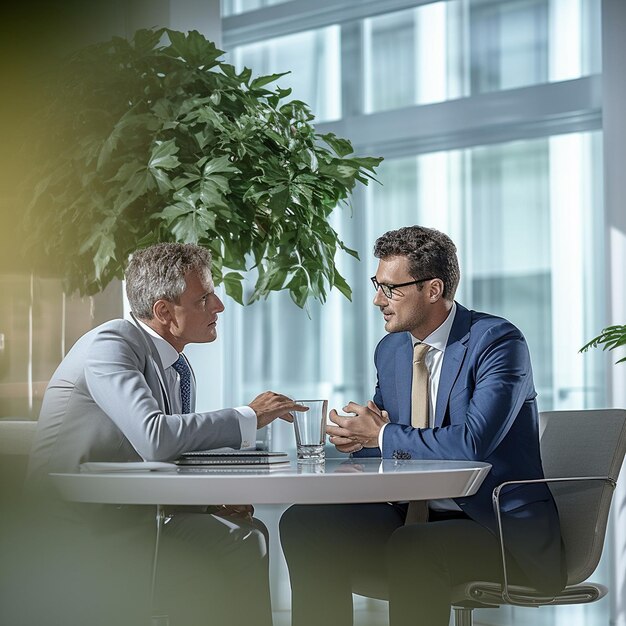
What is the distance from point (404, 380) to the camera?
8.35 ft

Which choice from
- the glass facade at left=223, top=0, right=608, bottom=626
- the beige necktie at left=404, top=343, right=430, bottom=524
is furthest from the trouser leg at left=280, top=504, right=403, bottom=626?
the glass facade at left=223, top=0, right=608, bottom=626

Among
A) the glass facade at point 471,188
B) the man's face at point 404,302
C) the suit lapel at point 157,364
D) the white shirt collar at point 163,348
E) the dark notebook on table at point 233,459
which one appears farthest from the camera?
the glass facade at point 471,188

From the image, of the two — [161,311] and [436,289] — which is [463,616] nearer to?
[436,289]

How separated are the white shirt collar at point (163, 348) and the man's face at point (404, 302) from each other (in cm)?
55

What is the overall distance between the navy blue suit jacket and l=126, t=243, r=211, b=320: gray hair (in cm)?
61

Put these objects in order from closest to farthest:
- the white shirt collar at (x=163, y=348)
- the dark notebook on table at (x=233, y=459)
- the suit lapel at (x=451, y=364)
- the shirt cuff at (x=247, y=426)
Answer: the dark notebook on table at (x=233, y=459)
the shirt cuff at (x=247, y=426)
the white shirt collar at (x=163, y=348)
the suit lapel at (x=451, y=364)

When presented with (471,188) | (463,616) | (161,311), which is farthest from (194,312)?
(471,188)

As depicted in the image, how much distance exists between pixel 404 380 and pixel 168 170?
0.86 meters

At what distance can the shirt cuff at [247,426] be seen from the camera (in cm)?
205

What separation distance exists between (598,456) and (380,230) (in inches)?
121

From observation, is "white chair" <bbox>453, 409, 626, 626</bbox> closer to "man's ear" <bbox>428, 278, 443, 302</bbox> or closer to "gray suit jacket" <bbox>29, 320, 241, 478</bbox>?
"man's ear" <bbox>428, 278, 443, 302</bbox>

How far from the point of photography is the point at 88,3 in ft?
13.5

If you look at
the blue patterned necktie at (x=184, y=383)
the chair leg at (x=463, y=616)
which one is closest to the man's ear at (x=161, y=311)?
the blue patterned necktie at (x=184, y=383)

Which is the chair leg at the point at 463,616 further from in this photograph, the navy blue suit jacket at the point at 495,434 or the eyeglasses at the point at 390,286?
the eyeglasses at the point at 390,286
